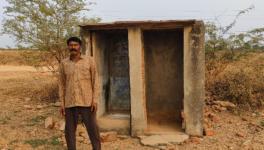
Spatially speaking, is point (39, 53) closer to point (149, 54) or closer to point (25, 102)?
point (25, 102)

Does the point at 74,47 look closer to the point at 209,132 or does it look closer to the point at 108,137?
the point at 108,137

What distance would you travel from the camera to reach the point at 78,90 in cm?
612

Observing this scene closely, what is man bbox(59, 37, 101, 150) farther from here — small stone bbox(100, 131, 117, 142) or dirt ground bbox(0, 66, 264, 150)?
small stone bbox(100, 131, 117, 142)

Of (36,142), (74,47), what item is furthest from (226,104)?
(74,47)

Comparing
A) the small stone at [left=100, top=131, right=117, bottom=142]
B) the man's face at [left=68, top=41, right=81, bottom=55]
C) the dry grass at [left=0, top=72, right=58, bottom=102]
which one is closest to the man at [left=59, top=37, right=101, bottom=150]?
the man's face at [left=68, top=41, right=81, bottom=55]

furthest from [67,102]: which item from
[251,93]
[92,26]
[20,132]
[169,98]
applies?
[251,93]

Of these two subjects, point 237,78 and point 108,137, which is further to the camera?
point 237,78

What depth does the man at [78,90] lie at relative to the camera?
611 centimetres

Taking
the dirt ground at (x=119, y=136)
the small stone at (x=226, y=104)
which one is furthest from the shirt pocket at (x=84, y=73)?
the small stone at (x=226, y=104)

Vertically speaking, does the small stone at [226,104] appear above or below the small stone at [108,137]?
above

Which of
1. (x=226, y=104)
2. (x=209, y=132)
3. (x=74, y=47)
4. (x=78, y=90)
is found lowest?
(x=209, y=132)

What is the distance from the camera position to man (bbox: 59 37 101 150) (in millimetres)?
6105

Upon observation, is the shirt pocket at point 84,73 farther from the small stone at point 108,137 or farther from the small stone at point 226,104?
the small stone at point 226,104

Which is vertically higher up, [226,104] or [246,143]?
[226,104]
